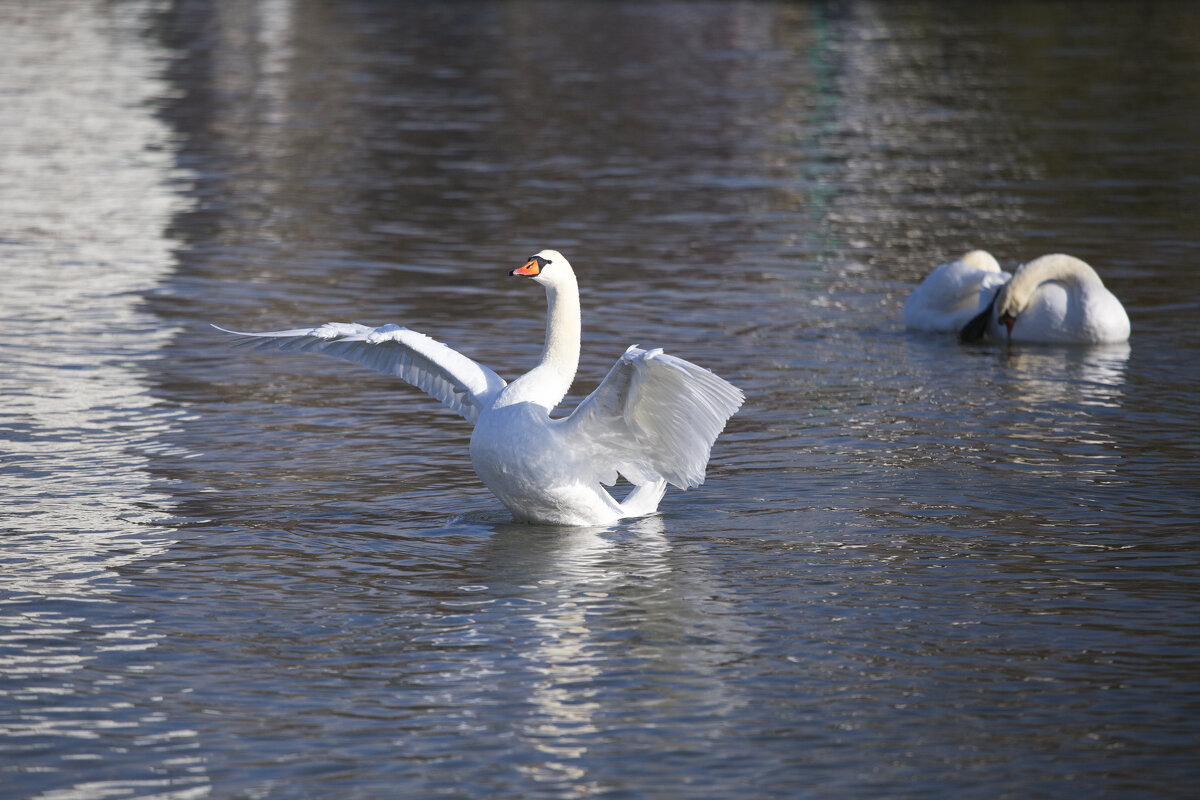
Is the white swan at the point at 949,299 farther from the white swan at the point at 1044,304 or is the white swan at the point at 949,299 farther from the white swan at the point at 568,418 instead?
the white swan at the point at 568,418

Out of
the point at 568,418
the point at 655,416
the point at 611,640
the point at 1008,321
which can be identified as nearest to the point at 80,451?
the point at 568,418

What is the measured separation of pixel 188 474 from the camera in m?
10.9

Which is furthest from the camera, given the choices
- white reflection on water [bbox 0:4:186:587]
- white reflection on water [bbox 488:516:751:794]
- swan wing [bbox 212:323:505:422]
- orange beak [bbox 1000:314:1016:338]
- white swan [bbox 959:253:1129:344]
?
orange beak [bbox 1000:314:1016:338]

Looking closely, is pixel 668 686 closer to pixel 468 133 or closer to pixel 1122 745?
pixel 1122 745

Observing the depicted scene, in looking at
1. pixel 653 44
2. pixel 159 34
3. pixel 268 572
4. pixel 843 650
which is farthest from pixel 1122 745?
pixel 159 34

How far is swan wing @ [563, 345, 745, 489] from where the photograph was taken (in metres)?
8.59

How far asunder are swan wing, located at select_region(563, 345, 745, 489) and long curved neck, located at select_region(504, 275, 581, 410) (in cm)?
42

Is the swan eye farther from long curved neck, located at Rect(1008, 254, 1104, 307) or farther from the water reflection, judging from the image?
long curved neck, located at Rect(1008, 254, 1104, 307)

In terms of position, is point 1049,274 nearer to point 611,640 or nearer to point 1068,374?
point 1068,374

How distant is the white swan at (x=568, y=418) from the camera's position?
8.77 m

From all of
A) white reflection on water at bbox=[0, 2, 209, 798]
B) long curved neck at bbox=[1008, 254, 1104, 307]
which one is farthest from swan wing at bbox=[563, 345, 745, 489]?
long curved neck at bbox=[1008, 254, 1104, 307]

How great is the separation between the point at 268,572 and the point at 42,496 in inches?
81.9

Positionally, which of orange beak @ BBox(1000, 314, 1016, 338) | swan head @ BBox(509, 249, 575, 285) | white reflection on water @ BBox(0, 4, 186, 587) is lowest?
white reflection on water @ BBox(0, 4, 186, 587)

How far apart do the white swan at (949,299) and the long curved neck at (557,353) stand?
6.60m
